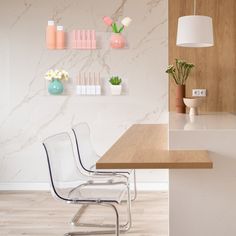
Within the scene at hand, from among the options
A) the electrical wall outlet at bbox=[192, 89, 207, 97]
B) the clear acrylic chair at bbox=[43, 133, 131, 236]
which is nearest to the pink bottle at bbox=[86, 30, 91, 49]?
the electrical wall outlet at bbox=[192, 89, 207, 97]

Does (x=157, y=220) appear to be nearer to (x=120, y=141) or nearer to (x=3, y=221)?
(x=120, y=141)

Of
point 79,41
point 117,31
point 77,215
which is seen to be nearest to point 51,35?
point 79,41

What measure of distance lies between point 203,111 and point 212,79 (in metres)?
0.36

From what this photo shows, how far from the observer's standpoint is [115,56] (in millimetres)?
5223

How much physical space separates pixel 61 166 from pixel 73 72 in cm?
214

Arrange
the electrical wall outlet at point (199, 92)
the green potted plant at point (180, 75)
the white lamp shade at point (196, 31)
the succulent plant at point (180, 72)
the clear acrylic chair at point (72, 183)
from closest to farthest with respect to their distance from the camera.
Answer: the clear acrylic chair at point (72, 183), the white lamp shade at point (196, 31), the green potted plant at point (180, 75), the succulent plant at point (180, 72), the electrical wall outlet at point (199, 92)

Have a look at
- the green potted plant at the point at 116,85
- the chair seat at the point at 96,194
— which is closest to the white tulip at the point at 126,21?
the green potted plant at the point at 116,85

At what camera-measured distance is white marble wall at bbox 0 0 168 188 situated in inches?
204

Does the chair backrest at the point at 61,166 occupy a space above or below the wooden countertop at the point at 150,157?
below

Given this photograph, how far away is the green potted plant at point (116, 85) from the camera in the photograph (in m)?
5.17

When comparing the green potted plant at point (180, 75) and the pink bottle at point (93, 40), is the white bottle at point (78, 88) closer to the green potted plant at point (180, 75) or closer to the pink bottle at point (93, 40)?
the pink bottle at point (93, 40)

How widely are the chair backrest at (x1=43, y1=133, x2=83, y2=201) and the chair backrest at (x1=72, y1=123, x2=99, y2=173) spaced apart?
1.08 ft

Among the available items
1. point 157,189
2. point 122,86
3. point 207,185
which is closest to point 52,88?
point 122,86

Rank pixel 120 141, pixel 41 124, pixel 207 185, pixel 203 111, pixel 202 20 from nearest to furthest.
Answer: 1. pixel 207 185
2. pixel 120 141
3. pixel 202 20
4. pixel 203 111
5. pixel 41 124
